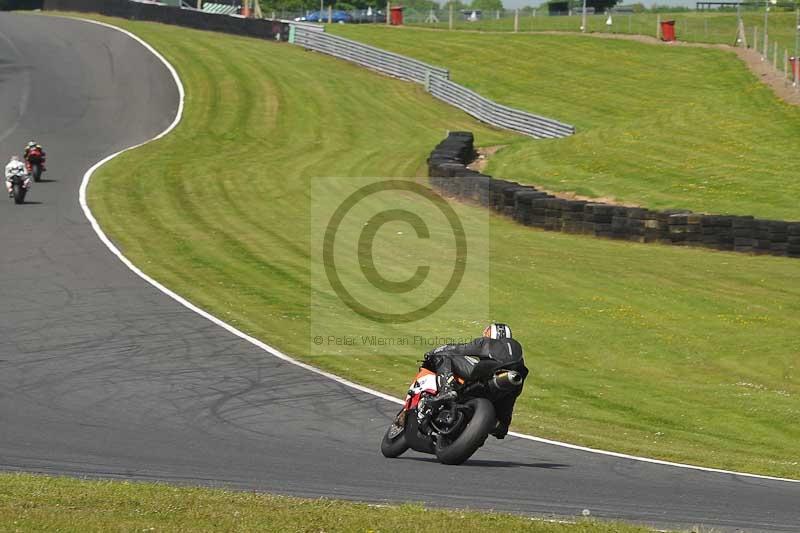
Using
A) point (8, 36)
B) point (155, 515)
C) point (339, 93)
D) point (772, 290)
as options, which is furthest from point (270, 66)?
point (155, 515)

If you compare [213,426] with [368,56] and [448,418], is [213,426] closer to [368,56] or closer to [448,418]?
[448,418]

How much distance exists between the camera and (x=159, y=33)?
2394 inches

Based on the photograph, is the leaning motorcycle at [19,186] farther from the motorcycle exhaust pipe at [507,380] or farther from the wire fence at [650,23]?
the wire fence at [650,23]

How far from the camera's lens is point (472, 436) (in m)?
10.8

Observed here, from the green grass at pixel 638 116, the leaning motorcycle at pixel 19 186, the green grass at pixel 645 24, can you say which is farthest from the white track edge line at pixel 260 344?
the green grass at pixel 645 24

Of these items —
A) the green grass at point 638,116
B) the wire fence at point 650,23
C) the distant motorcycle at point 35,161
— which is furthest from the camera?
the wire fence at point 650,23

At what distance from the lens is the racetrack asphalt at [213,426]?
1007cm

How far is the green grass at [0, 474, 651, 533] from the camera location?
8.36m

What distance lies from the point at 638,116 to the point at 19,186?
28.2 meters

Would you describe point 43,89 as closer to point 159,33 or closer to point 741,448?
point 159,33

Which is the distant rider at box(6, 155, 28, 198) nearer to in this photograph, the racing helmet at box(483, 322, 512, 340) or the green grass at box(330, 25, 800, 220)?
the green grass at box(330, 25, 800, 220)

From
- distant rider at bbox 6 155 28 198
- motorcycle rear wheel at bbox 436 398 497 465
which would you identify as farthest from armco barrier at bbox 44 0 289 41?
motorcycle rear wheel at bbox 436 398 497 465

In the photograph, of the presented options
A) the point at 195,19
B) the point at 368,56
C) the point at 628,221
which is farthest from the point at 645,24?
the point at 628,221

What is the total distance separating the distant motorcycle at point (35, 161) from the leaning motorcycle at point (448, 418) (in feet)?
80.7
